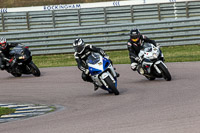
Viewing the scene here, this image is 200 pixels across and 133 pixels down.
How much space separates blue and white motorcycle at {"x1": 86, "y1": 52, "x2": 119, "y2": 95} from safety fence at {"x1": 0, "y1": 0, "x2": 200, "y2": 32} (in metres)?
15.7

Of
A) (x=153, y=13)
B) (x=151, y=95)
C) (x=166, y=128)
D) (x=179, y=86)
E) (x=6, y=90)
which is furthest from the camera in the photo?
(x=153, y=13)

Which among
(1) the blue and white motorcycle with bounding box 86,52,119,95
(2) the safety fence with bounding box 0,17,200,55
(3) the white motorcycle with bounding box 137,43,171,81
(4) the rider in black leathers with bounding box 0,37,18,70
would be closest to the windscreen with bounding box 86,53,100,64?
(1) the blue and white motorcycle with bounding box 86,52,119,95

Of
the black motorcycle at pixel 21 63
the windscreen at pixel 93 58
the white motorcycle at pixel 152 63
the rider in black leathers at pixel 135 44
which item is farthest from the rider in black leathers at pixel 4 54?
the windscreen at pixel 93 58

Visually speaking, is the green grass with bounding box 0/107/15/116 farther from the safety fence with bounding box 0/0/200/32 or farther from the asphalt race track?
the safety fence with bounding box 0/0/200/32

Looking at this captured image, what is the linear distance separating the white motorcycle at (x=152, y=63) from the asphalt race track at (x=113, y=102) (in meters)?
0.22

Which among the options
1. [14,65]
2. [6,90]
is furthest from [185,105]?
[14,65]

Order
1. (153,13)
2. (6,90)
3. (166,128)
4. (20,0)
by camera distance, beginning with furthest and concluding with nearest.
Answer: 1. (20,0)
2. (153,13)
3. (6,90)
4. (166,128)

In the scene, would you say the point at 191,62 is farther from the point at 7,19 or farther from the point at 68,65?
the point at 7,19

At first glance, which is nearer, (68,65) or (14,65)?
(14,65)

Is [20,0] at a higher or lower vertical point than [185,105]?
higher

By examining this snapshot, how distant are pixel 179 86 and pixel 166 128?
5.26 metres

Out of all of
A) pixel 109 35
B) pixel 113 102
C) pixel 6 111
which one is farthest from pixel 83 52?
pixel 109 35

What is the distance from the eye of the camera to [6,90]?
1508 centimetres

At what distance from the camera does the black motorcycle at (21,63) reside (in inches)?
701
